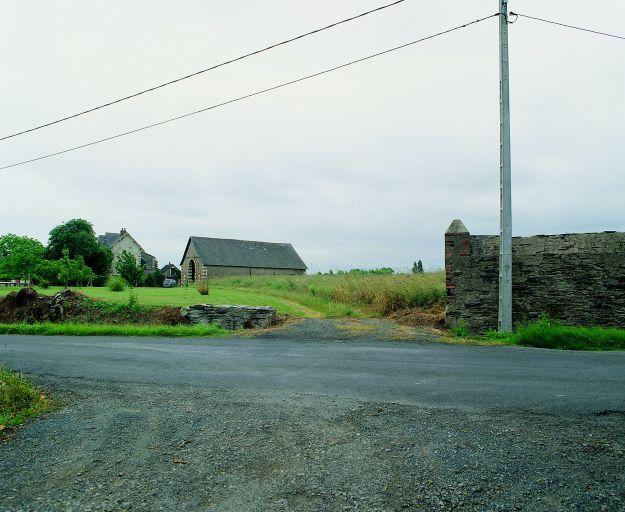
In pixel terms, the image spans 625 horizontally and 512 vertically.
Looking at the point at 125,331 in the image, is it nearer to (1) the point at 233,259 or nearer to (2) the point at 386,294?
(2) the point at 386,294

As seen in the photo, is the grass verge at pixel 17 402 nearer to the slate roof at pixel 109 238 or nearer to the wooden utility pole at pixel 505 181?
the wooden utility pole at pixel 505 181

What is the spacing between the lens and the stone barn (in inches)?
2435

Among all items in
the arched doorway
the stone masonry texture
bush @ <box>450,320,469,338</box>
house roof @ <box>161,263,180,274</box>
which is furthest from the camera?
house roof @ <box>161,263,180,274</box>

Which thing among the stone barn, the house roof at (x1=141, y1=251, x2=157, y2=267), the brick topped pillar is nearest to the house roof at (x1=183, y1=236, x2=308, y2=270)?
the stone barn

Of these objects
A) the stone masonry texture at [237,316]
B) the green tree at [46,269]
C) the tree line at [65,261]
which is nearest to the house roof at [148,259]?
the tree line at [65,261]

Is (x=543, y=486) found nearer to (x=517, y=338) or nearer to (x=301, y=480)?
(x=301, y=480)

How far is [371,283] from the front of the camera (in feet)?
71.4

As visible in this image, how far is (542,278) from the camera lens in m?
12.5

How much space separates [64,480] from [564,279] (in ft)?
39.7

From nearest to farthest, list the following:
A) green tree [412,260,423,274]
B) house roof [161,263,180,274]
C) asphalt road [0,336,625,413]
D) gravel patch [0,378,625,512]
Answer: gravel patch [0,378,625,512] < asphalt road [0,336,625,413] < green tree [412,260,423,274] < house roof [161,263,180,274]

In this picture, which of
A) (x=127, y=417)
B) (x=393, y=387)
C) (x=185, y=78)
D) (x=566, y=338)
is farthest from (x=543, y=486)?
(x=185, y=78)

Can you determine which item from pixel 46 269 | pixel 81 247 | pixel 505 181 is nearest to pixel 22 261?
pixel 46 269

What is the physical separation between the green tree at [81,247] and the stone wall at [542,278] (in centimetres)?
5446

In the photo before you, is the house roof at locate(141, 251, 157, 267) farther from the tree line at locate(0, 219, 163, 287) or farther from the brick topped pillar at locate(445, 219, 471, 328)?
the brick topped pillar at locate(445, 219, 471, 328)
